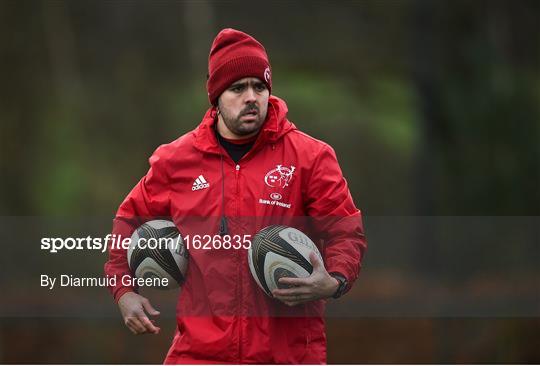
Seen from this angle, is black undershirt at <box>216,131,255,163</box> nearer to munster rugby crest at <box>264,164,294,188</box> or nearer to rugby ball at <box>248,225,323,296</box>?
munster rugby crest at <box>264,164,294,188</box>

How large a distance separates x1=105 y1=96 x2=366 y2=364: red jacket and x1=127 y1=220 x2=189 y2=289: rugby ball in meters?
0.04

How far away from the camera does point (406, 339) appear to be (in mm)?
9406

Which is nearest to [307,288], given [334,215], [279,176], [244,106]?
[334,215]

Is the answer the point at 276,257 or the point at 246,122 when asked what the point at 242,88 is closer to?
the point at 246,122

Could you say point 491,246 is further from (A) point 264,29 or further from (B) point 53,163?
(B) point 53,163

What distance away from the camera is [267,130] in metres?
3.90

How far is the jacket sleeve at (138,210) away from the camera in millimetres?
4027

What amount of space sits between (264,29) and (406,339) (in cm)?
451

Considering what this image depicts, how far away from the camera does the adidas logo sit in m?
3.93

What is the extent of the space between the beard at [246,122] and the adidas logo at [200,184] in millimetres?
221

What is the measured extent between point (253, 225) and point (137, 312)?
0.55m

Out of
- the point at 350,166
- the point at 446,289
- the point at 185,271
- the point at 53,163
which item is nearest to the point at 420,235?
the point at 446,289

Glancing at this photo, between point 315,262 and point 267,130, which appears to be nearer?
point 315,262

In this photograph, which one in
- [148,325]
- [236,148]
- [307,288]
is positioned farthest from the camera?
[236,148]
